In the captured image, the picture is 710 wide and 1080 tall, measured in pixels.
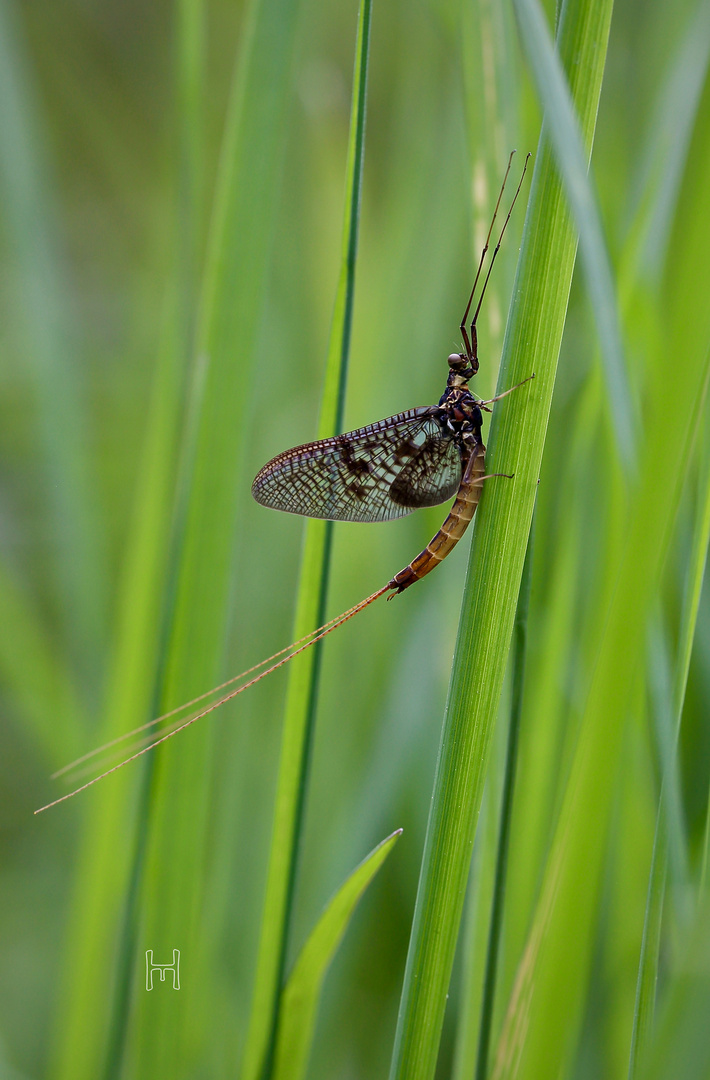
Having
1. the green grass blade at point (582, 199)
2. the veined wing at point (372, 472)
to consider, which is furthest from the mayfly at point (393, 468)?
the green grass blade at point (582, 199)

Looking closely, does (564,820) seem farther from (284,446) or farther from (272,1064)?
(284,446)

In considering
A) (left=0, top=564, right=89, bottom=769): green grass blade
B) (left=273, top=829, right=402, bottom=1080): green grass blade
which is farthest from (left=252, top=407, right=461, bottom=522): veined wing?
(left=0, top=564, right=89, bottom=769): green grass blade

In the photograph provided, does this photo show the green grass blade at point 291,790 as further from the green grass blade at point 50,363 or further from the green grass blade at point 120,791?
the green grass blade at point 50,363

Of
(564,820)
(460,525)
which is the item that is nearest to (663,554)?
(564,820)

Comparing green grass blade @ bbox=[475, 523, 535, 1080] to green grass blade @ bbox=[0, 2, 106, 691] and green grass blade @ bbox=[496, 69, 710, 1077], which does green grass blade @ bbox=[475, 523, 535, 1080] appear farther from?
green grass blade @ bbox=[0, 2, 106, 691]

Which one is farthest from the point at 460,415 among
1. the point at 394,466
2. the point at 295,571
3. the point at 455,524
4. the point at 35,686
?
the point at 35,686

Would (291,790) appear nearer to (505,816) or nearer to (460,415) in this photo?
(505,816)
